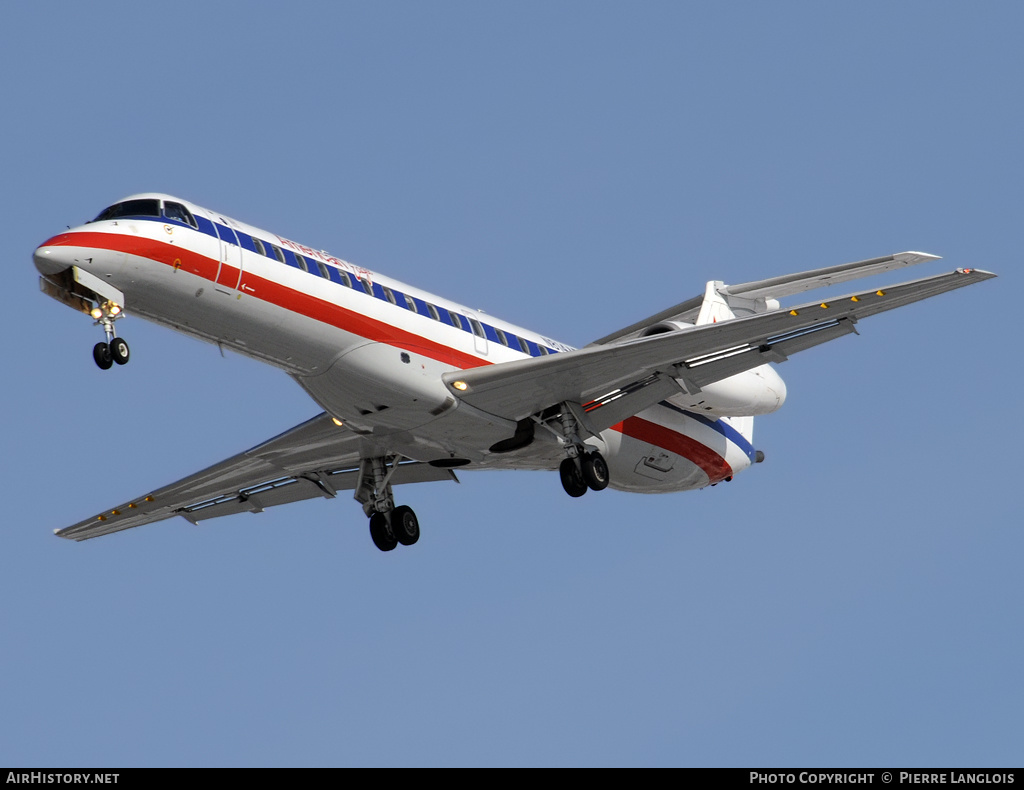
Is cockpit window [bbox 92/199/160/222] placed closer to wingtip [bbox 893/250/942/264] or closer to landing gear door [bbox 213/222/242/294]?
landing gear door [bbox 213/222/242/294]

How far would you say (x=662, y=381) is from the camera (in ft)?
89.4

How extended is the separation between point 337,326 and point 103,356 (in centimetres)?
374

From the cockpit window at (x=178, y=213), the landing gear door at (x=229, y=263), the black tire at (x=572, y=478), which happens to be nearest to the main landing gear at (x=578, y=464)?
the black tire at (x=572, y=478)

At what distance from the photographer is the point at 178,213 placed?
2389cm

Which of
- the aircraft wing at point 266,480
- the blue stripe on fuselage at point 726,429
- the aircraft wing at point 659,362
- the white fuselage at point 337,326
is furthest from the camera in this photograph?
the blue stripe on fuselage at point 726,429

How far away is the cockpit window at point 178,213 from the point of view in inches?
937

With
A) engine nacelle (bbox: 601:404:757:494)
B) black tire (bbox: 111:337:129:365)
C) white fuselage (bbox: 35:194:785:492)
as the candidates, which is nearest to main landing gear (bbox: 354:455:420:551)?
white fuselage (bbox: 35:194:785:492)

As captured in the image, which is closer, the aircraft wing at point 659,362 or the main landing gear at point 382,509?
the aircraft wing at point 659,362

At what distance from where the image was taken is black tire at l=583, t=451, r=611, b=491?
88.9ft

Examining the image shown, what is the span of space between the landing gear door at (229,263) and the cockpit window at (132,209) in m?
0.94

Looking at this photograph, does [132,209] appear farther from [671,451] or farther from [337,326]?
[671,451]

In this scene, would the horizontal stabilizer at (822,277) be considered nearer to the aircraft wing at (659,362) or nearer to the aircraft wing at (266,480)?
the aircraft wing at (659,362)
